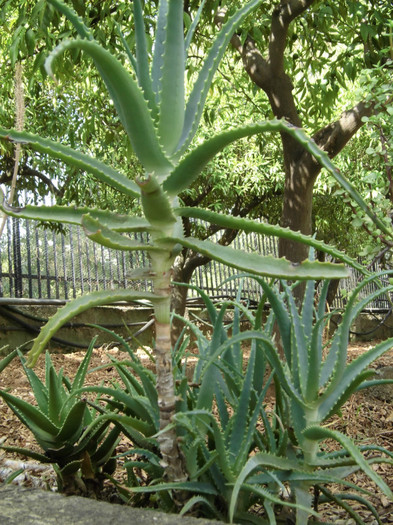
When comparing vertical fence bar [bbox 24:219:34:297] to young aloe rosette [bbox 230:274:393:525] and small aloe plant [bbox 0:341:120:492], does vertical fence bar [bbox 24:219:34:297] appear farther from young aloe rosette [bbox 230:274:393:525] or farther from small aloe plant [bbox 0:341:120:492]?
young aloe rosette [bbox 230:274:393:525]

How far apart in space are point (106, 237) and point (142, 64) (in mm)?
503

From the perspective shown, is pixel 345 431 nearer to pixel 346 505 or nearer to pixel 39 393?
pixel 346 505

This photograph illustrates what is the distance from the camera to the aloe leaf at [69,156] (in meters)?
1.25

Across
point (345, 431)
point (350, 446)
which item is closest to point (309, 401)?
point (350, 446)

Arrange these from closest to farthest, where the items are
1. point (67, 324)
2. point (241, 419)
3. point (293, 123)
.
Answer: point (241, 419), point (293, 123), point (67, 324)

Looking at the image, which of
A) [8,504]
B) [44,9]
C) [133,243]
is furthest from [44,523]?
[44,9]

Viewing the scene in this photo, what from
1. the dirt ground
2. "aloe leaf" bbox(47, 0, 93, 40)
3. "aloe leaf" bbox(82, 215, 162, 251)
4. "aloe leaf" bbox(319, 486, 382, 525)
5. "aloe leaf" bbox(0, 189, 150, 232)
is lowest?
the dirt ground

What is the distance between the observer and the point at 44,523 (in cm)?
106

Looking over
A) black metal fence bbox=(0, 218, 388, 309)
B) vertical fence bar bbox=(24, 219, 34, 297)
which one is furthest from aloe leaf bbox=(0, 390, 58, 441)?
vertical fence bar bbox=(24, 219, 34, 297)

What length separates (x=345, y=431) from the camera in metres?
2.94

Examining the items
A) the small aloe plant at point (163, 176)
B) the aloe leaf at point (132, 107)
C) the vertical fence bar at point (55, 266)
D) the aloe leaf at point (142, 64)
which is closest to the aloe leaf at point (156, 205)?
the small aloe plant at point (163, 176)

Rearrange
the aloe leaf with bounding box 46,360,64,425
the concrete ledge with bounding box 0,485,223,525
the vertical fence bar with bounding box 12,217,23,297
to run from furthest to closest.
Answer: the vertical fence bar with bounding box 12,217,23,297 → the aloe leaf with bounding box 46,360,64,425 → the concrete ledge with bounding box 0,485,223,525

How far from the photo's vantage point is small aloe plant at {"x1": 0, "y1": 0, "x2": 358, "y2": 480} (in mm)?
1112

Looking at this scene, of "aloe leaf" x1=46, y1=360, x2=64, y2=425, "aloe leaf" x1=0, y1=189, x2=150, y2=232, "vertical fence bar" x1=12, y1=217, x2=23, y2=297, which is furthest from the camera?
"vertical fence bar" x1=12, y1=217, x2=23, y2=297
